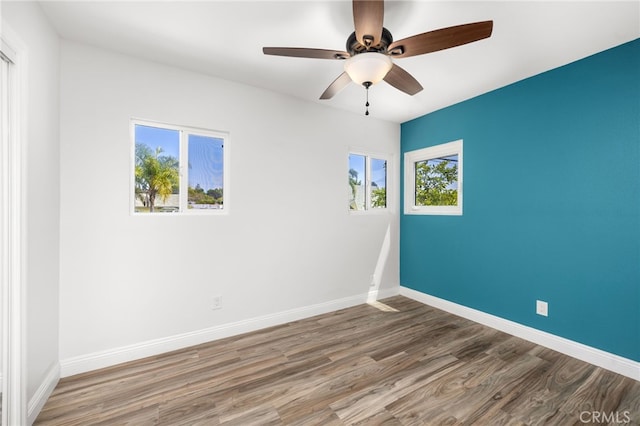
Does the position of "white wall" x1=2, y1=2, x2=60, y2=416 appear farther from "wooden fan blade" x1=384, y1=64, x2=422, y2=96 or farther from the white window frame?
the white window frame

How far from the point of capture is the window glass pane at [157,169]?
7.88 feet

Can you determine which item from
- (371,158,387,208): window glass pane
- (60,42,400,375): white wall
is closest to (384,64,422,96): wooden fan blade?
(60,42,400,375): white wall

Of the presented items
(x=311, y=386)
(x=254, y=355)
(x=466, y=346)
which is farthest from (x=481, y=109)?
(x=254, y=355)

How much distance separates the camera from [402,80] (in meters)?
2.04

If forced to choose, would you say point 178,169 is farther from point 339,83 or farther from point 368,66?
point 368,66

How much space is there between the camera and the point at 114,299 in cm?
224

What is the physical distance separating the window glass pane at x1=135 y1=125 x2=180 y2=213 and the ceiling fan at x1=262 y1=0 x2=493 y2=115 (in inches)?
54.2

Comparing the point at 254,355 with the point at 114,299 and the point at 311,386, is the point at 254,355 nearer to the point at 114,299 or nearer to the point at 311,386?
the point at 311,386

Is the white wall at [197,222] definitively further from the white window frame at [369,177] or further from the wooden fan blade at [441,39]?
the wooden fan blade at [441,39]

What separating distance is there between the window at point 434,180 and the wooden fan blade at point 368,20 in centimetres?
222

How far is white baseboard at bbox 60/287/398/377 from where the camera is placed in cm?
213

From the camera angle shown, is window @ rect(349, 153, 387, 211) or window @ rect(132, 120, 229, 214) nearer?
window @ rect(132, 120, 229, 214)

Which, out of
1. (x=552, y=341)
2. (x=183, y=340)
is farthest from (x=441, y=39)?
(x=183, y=340)

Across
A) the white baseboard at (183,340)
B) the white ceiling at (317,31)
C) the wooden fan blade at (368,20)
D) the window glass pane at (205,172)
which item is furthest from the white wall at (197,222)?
the wooden fan blade at (368,20)
